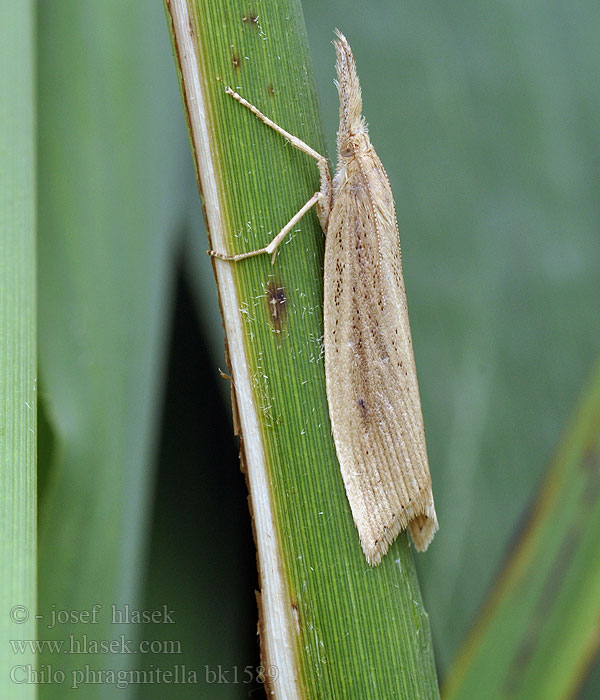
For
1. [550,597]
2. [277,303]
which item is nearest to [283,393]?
[277,303]

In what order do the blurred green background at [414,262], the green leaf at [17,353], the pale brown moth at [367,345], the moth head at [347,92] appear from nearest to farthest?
the green leaf at [17,353]
the pale brown moth at [367,345]
the blurred green background at [414,262]
the moth head at [347,92]

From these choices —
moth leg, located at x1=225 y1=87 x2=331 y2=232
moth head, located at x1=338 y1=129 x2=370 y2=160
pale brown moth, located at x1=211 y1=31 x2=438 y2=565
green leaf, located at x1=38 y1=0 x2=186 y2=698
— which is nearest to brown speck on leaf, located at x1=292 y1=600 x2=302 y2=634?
pale brown moth, located at x1=211 y1=31 x2=438 y2=565

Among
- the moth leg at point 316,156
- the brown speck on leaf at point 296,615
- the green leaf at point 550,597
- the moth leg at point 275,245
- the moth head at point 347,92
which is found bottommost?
the green leaf at point 550,597

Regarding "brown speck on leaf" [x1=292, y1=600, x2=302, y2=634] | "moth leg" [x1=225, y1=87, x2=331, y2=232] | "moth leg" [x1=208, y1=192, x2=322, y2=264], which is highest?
"moth leg" [x1=225, y1=87, x2=331, y2=232]

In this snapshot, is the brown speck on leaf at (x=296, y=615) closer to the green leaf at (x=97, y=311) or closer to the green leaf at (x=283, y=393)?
the green leaf at (x=283, y=393)

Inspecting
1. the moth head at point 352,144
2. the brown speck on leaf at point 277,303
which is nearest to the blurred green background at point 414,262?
the moth head at point 352,144

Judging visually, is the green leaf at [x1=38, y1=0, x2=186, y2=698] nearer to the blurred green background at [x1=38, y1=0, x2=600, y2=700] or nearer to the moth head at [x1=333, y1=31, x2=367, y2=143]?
the blurred green background at [x1=38, y1=0, x2=600, y2=700]

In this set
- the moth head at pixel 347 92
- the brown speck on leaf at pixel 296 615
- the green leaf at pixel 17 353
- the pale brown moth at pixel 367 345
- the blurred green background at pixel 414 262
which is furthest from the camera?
the moth head at pixel 347 92

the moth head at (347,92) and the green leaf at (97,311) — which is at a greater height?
the moth head at (347,92)
